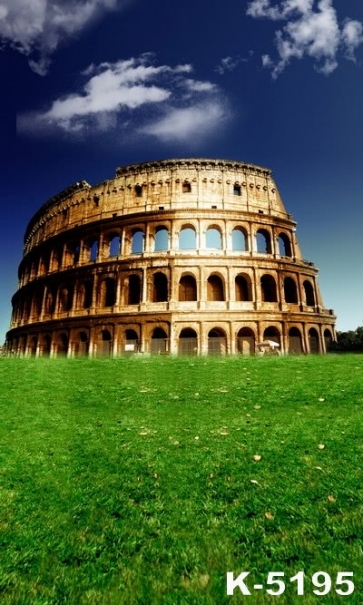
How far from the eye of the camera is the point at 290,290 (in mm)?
30844

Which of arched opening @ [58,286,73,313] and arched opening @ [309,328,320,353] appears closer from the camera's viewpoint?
arched opening @ [309,328,320,353]

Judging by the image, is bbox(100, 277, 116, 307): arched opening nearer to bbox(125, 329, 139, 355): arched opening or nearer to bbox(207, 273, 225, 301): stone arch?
bbox(125, 329, 139, 355): arched opening

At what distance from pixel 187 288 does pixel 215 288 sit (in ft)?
8.03

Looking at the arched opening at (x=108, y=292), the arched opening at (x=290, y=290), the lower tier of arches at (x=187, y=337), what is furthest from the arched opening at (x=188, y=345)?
Result: the arched opening at (x=290, y=290)

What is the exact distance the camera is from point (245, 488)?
14.3 feet

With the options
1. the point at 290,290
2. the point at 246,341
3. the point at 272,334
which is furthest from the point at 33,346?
the point at 290,290

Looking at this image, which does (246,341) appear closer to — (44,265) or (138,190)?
(138,190)

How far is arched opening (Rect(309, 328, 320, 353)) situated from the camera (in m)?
29.0

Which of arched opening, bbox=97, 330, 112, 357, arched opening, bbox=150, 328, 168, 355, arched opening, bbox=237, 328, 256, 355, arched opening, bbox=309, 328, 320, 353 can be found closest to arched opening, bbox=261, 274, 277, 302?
arched opening, bbox=237, 328, 256, 355

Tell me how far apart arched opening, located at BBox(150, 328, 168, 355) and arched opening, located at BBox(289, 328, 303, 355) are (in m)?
10.6

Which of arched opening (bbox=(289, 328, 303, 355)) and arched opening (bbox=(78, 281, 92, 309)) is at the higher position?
arched opening (bbox=(78, 281, 92, 309))

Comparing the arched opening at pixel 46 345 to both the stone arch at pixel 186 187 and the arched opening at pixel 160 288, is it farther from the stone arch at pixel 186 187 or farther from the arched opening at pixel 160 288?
the stone arch at pixel 186 187

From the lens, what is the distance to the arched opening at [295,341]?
27.7 m

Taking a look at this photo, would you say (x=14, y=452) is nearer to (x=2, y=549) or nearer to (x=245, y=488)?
(x=2, y=549)
